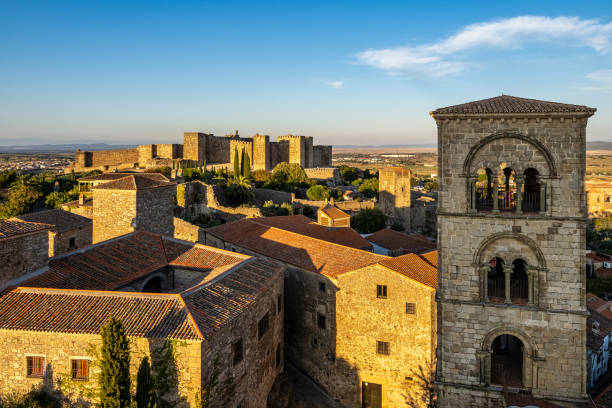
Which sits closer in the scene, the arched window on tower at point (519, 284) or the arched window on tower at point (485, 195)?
the arched window on tower at point (519, 284)

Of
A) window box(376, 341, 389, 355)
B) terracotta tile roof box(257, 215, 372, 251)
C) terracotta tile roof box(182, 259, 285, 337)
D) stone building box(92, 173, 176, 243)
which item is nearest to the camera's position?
terracotta tile roof box(182, 259, 285, 337)

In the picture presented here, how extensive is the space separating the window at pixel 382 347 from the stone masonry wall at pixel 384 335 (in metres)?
0.12

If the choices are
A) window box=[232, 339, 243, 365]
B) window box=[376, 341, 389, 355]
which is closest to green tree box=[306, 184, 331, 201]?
window box=[376, 341, 389, 355]

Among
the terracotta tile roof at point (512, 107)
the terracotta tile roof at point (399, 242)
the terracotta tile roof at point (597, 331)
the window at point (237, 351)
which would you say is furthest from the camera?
the terracotta tile roof at point (399, 242)

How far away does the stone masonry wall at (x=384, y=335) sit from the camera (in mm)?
15836

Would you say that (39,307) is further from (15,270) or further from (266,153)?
(266,153)

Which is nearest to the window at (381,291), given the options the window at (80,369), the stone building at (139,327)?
the stone building at (139,327)

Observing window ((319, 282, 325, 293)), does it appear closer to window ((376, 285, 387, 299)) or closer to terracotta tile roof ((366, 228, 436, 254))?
window ((376, 285, 387, 299))

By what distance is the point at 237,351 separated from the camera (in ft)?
41.3

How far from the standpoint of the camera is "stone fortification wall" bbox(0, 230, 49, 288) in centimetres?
1238

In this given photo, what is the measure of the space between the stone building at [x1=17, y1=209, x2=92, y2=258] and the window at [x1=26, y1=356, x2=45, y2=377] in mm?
12863

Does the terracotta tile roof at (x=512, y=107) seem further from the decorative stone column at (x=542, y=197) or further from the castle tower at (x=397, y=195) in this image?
the castle tower at (x=397, y=195)

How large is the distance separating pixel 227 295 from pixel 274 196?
32.5 m

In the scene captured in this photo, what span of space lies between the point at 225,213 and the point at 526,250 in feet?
96.8
